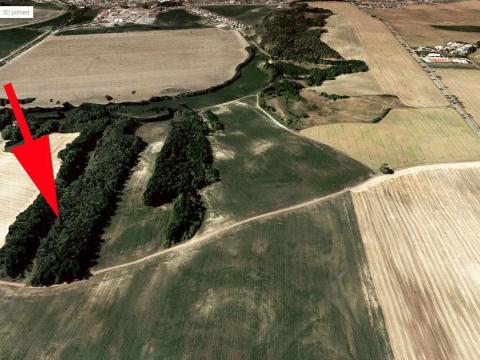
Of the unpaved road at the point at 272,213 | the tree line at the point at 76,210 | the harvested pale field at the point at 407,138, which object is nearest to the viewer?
the tree line at the point at 76,210

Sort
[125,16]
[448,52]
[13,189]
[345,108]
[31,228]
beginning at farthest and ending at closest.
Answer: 1. [125,16]
2. [448,52]
3. [345,108]
4. [13,189]
5. [31,228]

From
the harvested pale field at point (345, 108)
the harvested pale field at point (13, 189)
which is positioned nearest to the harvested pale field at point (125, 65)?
the harvested pale field at point (13, 189)

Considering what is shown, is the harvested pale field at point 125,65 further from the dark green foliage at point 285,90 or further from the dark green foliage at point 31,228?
the dark green foliage at point 31,228

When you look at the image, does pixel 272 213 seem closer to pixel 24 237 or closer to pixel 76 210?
pixel 76 210

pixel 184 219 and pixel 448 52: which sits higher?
pixel 448 52

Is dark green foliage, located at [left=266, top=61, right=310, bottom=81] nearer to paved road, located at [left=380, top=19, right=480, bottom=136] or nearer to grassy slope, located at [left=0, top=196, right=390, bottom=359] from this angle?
paved road, located at [left=380, top=19, right=480, bottom=136]

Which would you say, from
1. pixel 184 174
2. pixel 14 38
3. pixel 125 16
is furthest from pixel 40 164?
pixel 125 16

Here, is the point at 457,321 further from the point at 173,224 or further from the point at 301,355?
the point at 173,224

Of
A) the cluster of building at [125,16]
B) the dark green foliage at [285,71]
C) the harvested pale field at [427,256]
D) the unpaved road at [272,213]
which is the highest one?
the cluster of building at [125,16]
